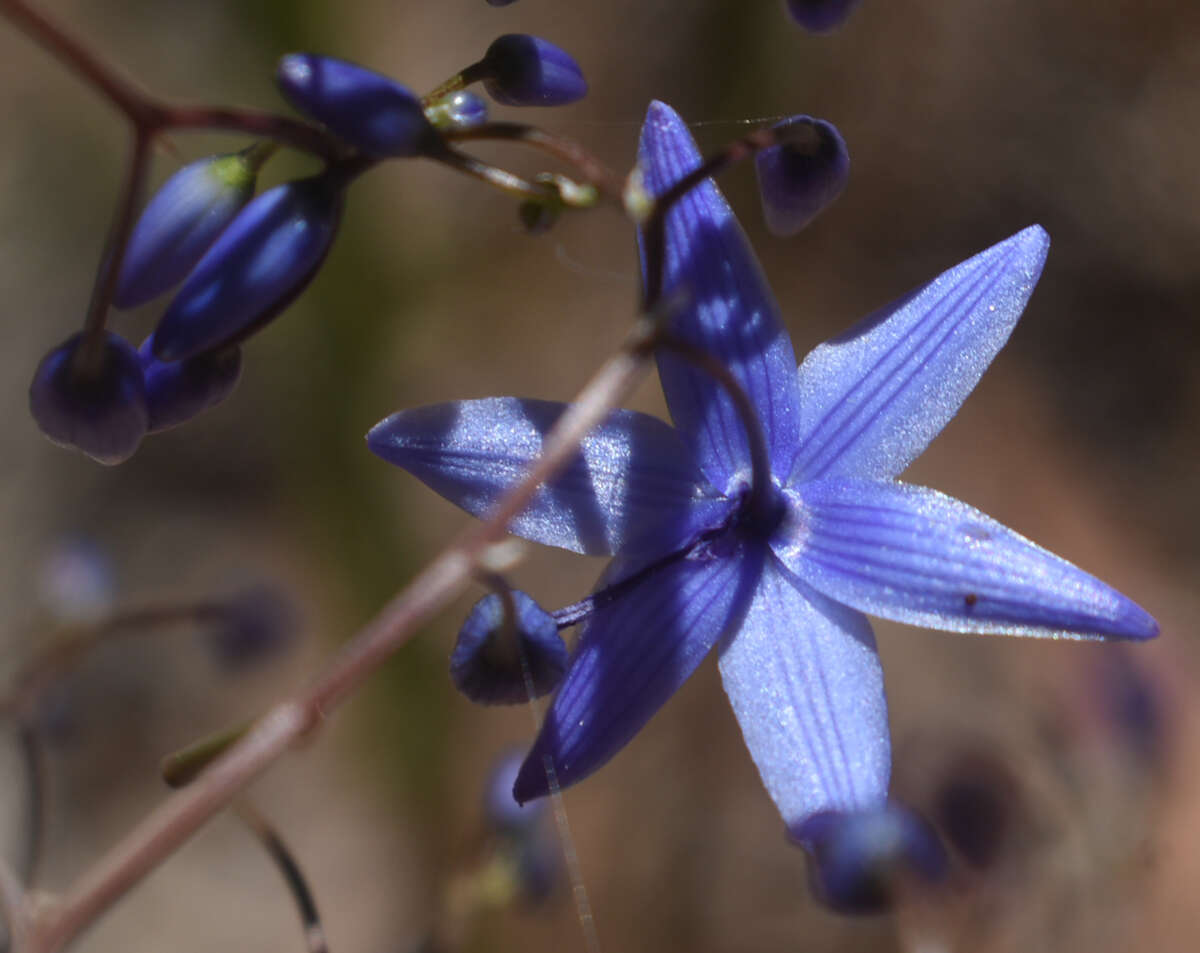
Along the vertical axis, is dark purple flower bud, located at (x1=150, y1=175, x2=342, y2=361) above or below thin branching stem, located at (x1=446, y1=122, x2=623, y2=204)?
below

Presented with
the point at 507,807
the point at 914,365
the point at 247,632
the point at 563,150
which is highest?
the point at 563,150

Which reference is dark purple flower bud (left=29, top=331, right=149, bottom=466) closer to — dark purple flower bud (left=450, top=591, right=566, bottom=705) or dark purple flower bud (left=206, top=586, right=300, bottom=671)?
dark purple flower bud (left=450, top=591, right=566, bottom=705)

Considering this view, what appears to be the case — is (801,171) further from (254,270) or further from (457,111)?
(254,270)

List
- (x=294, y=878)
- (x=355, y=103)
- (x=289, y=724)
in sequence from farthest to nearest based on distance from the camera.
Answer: (x=294, y=878) < (x=355, y=103) < (x=289, y=724)

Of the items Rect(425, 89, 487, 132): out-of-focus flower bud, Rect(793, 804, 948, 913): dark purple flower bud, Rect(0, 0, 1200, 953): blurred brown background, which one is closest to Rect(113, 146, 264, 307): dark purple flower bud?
Rect(425, 89, 487, 132): out-of-focus flower bud

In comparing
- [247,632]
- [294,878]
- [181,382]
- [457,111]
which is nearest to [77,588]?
[247,632]

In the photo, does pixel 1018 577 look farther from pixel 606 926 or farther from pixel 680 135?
pixel 606 926
